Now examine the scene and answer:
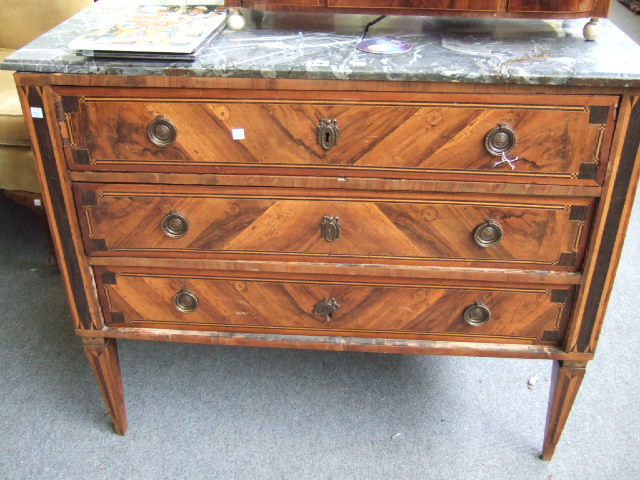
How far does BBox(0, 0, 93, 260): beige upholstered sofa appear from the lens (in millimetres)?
2082

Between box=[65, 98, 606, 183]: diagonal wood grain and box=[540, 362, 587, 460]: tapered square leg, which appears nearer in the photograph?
box=[65, 98, 606, 183]: diagonal wood grain

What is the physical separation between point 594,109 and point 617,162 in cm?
12

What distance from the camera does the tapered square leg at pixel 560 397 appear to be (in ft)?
5.03

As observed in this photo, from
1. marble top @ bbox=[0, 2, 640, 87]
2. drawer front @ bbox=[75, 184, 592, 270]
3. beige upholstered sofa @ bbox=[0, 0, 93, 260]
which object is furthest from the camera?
beige upholstered sofa @ bbox=[0, 0, 93, 260]

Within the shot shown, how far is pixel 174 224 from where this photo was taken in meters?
1.42

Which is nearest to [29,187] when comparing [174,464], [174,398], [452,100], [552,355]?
[174,398]

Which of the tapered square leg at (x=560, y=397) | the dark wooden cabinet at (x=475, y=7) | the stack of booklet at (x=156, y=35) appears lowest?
the tapered square leg at (x=560, y=397)

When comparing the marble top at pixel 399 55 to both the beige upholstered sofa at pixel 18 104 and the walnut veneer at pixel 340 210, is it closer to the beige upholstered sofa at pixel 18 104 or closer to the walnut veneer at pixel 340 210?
the walnut veneer at pixel 340 210

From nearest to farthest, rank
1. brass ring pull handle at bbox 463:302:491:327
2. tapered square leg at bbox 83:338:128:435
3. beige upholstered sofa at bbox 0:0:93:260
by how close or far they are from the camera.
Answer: brass ring pull handle at bbox 463:302:491:327 < tapered square leg at bbox 83:338:128:435 < beige upholstered sofa at bbox 0:0:93:260

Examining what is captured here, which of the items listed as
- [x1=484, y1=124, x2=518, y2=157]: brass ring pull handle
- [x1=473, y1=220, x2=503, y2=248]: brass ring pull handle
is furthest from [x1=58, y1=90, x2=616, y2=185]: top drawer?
[x1=473, y1=220, x2=503, y2=248]: brass ring pull handle

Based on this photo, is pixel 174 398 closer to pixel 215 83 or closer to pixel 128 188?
pixel 128 188

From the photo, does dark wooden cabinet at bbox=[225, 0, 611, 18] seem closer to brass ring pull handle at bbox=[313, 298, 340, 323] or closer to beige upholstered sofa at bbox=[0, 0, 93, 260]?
brass ring pull handle at bbox=[313, 298, 340, 323]

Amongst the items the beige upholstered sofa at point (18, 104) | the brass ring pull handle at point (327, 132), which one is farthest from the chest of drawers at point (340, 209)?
the beige upholstered sofa at point (18, 104)

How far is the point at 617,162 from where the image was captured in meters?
1.27
